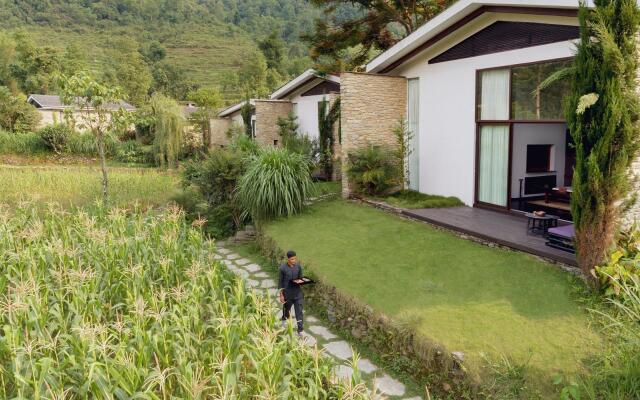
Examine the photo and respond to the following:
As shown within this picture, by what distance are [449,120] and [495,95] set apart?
1450 millimetres

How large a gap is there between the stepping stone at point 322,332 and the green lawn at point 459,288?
0.59m

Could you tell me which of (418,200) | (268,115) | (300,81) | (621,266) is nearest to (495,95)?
(418,200)

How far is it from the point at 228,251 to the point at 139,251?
3531mm

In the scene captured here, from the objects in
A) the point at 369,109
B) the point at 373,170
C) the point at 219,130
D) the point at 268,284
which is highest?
the point at 369,109

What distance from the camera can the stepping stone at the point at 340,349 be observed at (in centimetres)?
552

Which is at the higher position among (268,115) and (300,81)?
(300,81)

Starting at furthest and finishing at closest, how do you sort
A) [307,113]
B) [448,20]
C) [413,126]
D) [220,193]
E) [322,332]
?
1. [307,113]
2. [413,126]
3. [220,193]
4. [448,20]
5. [322,332]

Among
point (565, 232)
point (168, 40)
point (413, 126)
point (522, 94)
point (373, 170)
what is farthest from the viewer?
point (168, 40)

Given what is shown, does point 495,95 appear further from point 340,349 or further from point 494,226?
point 340,349

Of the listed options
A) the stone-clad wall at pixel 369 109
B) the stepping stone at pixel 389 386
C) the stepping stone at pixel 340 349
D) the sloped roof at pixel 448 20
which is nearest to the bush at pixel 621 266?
the stepping stone at pixel 389 386

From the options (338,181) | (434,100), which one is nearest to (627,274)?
(434,100)

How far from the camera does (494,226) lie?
8.59 meters

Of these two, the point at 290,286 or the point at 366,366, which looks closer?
the point at 366,366

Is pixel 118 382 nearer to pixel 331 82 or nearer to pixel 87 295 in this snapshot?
pixel 87 295
